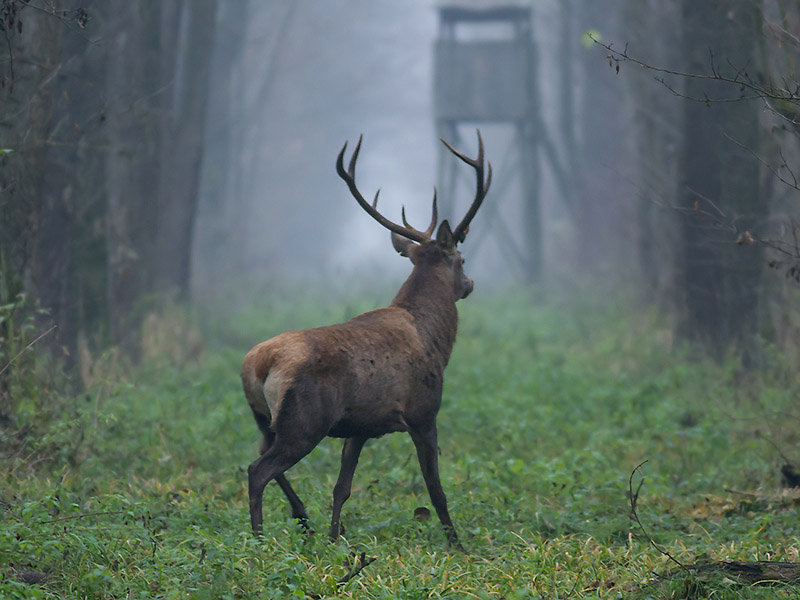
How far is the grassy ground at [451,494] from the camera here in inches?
183

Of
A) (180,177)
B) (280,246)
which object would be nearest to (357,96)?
(280,246)

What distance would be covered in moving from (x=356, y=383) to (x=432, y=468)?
0.79m

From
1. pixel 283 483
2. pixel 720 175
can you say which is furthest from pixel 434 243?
pixel 720 175

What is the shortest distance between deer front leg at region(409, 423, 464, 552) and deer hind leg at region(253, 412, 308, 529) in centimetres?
75

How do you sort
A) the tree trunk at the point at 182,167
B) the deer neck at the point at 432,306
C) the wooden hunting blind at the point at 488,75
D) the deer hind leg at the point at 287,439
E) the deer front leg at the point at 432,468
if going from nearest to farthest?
the deer hind leg at the point at 287,439, the deer front leg at the point at 432,468, the deer neck at the point at 432,306, the tree trunk at the point at 182,167, the wooden hunting blind at the point at 488,75

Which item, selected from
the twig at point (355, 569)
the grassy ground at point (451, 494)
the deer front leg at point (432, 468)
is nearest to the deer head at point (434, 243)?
the deer front leg at point (432, 468)

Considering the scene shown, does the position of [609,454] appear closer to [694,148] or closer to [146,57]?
[694,148]

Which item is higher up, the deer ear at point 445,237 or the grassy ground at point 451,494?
the deer ear at point 445,237

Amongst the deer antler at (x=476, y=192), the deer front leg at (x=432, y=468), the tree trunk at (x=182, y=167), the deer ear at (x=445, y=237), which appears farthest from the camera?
the tree trunk at (x=182, y=167)

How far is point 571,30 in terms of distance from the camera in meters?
27.0

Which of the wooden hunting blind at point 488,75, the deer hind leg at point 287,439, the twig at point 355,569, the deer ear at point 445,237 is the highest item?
the wooden hunting blind at point 488,75

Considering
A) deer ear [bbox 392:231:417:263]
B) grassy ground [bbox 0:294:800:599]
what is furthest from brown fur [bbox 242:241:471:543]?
grassy ground [bbox 0:294:800:599]

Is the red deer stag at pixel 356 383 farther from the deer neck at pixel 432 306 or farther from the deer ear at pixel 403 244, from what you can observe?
the deer ear at pixel 403 244

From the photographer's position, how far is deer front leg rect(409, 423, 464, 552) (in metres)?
5.90
